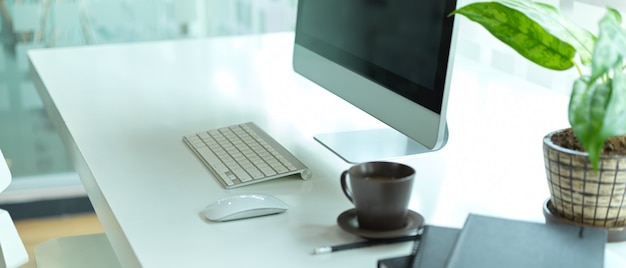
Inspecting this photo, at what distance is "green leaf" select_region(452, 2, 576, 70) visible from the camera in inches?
37.5

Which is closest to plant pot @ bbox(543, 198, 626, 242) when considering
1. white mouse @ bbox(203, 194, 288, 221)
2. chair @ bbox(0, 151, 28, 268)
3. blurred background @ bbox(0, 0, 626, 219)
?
white mouse @ bbox(203, 194, 288, 221)

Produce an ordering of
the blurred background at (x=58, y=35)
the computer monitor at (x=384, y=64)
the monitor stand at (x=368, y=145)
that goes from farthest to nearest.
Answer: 1. the blurred background at (x=58, y=35)
2. the monitor stand at (x=368, y=145)
3. the computer monitor at (x=384, y=64)

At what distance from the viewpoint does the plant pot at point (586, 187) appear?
934 mm

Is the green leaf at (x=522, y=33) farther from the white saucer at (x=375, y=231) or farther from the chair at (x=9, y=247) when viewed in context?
the chair at (x=9, y=247)

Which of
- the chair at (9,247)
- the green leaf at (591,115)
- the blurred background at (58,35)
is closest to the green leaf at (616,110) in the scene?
the green leaf at (591,115)

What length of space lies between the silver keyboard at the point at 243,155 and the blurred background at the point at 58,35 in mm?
1777

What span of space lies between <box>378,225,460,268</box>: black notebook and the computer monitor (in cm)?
26

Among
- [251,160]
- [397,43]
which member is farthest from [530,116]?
[251,160]

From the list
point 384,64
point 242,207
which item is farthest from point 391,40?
point 242,207

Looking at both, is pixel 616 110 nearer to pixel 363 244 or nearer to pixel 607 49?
pixel 607 49

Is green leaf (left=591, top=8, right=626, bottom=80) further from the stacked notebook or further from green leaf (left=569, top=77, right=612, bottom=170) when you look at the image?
the stacked notebook

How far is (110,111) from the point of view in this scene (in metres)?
1.61

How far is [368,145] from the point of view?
4.55 feet

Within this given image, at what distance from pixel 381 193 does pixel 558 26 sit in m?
0.27
